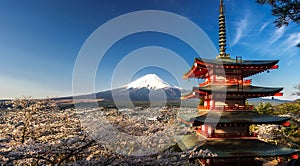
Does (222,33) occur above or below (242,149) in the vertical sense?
above

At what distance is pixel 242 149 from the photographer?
41.7ft

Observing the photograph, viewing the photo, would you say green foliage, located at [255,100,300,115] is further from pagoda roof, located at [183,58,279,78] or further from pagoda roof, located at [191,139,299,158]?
pagoda roof, located at [191,139,299,158]

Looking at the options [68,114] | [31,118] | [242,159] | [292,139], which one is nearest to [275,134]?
[292,139]

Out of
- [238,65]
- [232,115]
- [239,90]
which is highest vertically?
[238,65]

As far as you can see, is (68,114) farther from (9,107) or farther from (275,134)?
(275,134)

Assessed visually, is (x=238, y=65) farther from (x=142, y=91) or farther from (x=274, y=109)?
(x=142, y=91)

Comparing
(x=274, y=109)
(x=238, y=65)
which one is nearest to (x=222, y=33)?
(x=238, y=65)

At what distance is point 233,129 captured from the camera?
14.1m

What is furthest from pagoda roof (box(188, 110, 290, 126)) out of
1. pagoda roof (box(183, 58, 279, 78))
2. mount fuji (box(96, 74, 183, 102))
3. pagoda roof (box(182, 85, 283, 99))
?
mount fuji (box(96, 74, 183, 102))

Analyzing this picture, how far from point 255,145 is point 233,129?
1562 mm

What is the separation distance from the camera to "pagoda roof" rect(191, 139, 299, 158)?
12.3 metres

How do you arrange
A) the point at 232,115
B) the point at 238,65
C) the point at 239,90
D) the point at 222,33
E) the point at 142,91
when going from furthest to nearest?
the point at 142,91 < the point at 222,33 < the point at 238,65 < the point at 239,90 < the point at 232,115

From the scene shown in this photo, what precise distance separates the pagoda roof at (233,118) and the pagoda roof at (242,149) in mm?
1449

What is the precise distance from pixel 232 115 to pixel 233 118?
0.44 metres
